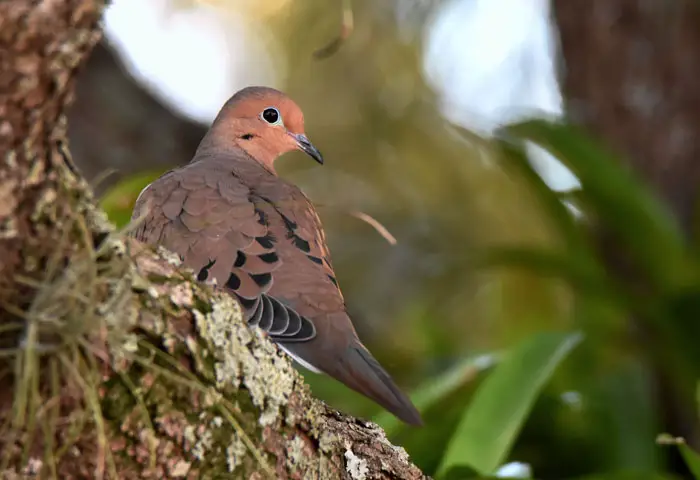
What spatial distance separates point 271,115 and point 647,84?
179 centimetres

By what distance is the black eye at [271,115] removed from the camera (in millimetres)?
2629

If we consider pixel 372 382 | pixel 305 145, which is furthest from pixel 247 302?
pixel 305 145

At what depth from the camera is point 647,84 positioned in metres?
3.81

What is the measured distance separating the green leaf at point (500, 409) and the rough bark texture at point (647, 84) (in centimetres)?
152

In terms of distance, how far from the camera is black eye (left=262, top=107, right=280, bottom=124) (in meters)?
2.63

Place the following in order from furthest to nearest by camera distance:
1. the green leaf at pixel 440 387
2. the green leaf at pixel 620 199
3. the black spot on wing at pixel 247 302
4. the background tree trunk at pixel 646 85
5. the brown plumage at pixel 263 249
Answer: the background tree trunk at pixel 646 85 → the green leaf at pixel 620 199 → the green leaf at pixel 440 387 → the black spot on wing at pixel 247 302 → the brown plumage at pixel 263 249

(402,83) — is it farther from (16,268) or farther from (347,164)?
(16,268)

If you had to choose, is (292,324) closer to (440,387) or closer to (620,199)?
(440,387)

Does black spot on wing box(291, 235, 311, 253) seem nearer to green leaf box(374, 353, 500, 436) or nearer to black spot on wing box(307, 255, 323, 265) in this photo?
black spot on wing box(307, 255, 323, 265)

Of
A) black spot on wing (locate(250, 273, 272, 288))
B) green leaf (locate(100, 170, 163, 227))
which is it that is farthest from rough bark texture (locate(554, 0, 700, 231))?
black spot on wing (locate(250, 273, 272, 288))

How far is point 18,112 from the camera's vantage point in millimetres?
966

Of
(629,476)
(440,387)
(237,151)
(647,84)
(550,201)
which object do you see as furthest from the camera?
(647,84)

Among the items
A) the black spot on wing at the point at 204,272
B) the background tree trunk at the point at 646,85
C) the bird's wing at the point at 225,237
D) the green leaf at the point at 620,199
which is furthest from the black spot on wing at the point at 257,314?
the background tree trunk at the point at 646,85

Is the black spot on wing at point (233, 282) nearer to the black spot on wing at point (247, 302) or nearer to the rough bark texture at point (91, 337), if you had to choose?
the black spot on wing at point (247, 302)
